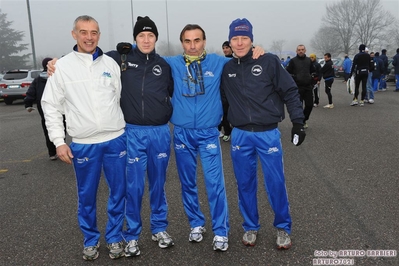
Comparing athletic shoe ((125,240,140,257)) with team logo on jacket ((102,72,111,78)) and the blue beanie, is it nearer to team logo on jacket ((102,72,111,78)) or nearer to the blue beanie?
team logo on jacket ((102,72,111,78))

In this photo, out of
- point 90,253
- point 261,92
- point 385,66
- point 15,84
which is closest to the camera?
point 90,253

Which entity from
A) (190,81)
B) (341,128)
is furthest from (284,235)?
(341,128)

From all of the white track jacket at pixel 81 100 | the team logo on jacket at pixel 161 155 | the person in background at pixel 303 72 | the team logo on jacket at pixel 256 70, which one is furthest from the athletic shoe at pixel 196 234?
the person in background at pixel 303 72

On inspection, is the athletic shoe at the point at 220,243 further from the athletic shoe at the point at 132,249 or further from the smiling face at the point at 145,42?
the smiling face at the point at 145,42

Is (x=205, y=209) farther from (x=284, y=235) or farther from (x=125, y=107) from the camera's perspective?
(x=125, y=107)

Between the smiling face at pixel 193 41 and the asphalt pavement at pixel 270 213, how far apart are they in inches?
72.3

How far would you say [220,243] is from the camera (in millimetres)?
3211

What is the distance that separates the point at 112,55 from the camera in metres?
3.37

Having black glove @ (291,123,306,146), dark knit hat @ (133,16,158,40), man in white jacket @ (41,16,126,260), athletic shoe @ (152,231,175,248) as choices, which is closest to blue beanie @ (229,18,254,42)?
dark knit hat @ (133,16,158,40)

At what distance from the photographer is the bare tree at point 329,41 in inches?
3088

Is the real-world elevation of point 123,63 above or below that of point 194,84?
above

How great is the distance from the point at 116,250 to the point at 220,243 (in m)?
0.96

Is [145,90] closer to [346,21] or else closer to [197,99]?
[197,99]

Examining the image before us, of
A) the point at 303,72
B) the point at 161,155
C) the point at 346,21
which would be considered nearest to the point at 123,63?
the point at 161,155
